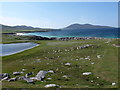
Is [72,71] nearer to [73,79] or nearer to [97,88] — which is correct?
[73,79]

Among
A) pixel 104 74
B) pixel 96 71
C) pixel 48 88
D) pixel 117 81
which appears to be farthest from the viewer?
pixel 96 71

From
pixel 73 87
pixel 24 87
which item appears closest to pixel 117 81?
pixel 73 87

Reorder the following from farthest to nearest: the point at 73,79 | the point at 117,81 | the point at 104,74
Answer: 1. the point at 104,74
2. the point at 73,79
3. the point at 117,81

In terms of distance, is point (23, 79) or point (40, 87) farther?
point (23, 79)

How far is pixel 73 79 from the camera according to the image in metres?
24.5

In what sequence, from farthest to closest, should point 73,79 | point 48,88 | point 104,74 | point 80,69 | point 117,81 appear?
point 80,69, point 104,74, point 73,79, point 117,81, point 48,88

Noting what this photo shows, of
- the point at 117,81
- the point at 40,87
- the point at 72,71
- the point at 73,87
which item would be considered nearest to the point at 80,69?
the point at 72,71

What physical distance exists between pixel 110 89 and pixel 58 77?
31.5 feet

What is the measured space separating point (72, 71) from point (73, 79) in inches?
197

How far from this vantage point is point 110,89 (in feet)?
64.3

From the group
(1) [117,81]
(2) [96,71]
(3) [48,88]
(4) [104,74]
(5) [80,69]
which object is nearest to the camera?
(3) [48,88]

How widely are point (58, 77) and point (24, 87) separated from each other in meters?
7.50

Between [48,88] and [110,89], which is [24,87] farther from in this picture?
[110,89]

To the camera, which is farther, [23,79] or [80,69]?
[80,69]
